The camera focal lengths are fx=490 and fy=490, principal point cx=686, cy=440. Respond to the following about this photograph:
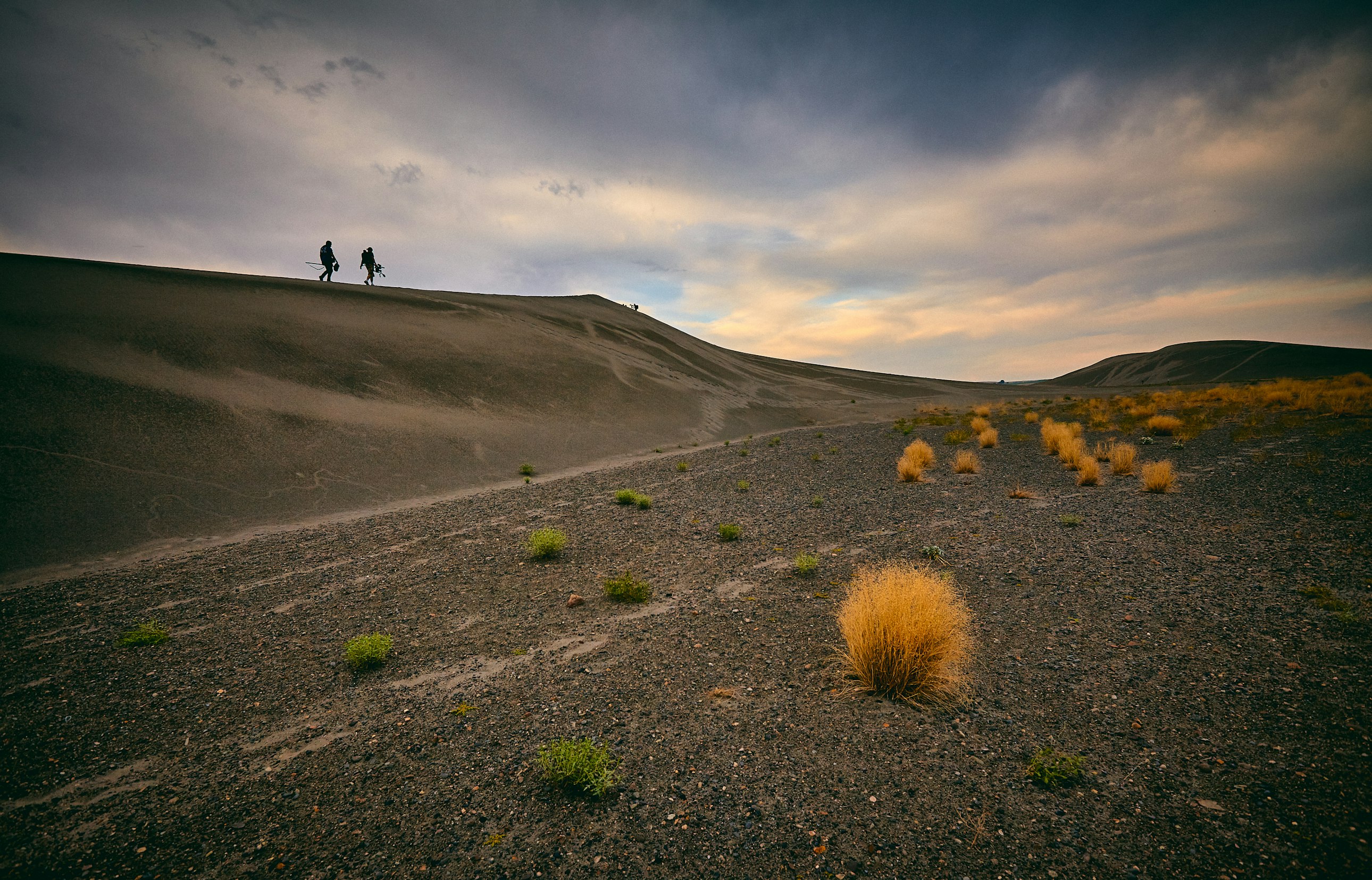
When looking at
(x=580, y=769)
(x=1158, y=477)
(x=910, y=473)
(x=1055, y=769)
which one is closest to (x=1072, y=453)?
(x=1158, y=477)

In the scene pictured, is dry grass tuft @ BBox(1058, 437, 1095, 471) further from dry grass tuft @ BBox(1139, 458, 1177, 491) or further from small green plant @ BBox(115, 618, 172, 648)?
small green plant @ BBox(115, 618, 172, 648)

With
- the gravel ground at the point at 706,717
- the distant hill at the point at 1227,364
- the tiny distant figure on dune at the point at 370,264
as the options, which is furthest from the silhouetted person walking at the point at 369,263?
the distant hill at the point at 1227,364

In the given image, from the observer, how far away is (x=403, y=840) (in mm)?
3510

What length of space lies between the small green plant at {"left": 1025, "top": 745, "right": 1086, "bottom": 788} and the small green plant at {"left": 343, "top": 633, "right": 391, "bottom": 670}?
658cm

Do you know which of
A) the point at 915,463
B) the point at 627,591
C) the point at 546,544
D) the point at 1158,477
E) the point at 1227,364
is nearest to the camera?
the point at 627,591

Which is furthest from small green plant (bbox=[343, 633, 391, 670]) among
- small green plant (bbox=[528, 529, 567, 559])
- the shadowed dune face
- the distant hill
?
the distant hill

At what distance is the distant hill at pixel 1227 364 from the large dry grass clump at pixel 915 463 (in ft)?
341

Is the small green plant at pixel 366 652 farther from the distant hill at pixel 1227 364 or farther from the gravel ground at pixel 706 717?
the distant hill at pixel 1227 364

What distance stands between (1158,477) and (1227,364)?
133 meters

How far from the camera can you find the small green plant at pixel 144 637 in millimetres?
6473

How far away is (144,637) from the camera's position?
21.3ft

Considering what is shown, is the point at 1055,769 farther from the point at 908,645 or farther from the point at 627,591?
the point at 627,591

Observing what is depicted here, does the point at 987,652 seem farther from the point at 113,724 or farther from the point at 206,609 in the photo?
the point at 206,609

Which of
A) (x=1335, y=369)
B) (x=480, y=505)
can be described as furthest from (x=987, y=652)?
(x=1335, y=369)
